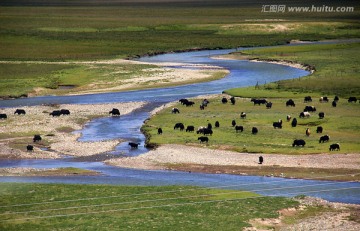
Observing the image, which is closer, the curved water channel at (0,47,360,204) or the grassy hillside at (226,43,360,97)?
the curved water channel at (0,47,360,204)

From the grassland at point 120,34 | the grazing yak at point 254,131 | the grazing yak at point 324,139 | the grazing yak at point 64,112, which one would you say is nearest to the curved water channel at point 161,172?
the grazing yak at point 64,112

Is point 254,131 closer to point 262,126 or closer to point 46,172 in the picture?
point 262,126

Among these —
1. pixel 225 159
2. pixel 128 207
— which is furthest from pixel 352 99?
pixel 128 207

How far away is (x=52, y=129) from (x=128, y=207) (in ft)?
76.1

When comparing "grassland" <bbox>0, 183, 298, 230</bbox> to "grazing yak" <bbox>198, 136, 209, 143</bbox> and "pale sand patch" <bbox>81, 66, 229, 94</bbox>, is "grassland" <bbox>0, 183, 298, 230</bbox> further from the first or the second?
"pale sand patch" <bbox>81, 66, 229, 94</bbox>

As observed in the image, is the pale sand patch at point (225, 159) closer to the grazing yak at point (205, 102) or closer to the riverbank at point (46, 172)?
the riverbank at point (46, 172)

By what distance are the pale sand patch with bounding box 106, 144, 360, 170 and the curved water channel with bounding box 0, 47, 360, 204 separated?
1.34 meters

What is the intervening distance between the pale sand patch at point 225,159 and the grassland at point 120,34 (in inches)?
1256

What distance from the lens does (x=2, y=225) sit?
3353 cm

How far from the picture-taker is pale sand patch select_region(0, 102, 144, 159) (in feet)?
168

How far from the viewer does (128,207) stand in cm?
3650

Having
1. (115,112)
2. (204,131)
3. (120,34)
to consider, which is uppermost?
(120,34)

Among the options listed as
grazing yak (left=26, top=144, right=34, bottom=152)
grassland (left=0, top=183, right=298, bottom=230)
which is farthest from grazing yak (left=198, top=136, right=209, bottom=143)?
grassland (left=0, top=183, right=298, bottom=230)

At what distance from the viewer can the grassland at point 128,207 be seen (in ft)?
110
